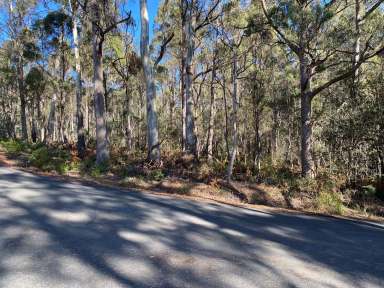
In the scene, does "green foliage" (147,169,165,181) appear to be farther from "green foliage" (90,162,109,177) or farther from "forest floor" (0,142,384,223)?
"green foliage" (90,162,109,177)

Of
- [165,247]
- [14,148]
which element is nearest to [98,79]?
[14,148]

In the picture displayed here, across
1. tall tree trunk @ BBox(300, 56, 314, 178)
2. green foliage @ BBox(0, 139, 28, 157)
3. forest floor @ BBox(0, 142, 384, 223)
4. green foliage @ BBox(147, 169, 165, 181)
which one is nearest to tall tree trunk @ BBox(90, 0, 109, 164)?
forest floor @ BBox(0, 142, 384, 223)

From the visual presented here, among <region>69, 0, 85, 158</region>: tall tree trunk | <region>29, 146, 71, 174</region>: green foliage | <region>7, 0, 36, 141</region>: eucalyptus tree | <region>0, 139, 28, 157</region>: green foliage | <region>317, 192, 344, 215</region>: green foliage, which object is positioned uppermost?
<region>7, 0, 36, 141</region>: eucalyptus tree

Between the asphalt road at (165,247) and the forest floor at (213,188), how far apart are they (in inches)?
96.4

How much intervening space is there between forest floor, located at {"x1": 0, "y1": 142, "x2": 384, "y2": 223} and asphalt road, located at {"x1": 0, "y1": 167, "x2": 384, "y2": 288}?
2.45m

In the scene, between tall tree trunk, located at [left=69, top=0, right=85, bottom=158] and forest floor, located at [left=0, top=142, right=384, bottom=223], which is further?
tall tree trunk, located at [left=69, top=0, right=85, bottom=158]

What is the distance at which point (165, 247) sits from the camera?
3.97 meters

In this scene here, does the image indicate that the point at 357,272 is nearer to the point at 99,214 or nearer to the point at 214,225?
the point at 214,225

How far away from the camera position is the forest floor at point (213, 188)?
9.05 m

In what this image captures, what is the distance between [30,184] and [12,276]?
210 inches

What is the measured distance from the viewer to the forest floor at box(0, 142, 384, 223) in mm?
9047

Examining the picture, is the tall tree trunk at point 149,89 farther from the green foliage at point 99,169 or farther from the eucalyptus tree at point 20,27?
Result: the eucalyptus tree at point 20,27

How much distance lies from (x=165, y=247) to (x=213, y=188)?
20.4 ft

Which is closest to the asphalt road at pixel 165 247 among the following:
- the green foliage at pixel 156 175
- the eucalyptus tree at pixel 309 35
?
the green foliage at pixel 156 175
